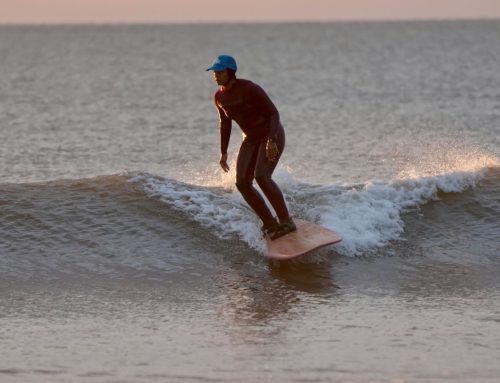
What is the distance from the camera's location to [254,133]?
10586 mm

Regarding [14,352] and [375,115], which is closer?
[14,352]

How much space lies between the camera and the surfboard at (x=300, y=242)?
1055 cm

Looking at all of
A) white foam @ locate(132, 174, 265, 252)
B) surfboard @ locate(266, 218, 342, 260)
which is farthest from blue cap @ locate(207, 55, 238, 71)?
white foam @ locate(132, 174, 265, 252)

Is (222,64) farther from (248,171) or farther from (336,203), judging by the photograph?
(336,203)

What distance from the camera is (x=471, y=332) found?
8367 mm

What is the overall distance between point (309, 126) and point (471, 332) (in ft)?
62.0

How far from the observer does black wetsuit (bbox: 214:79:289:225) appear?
1038 cm

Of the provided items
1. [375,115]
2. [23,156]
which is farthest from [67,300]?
[375,115]

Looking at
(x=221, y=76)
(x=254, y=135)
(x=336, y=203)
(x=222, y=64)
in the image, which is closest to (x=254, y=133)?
(x=254, y=135)

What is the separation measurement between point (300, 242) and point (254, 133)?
3.61 feet

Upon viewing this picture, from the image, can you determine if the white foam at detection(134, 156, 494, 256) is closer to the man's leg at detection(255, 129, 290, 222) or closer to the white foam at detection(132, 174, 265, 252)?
the white foam at detection(132, 174, 265, 252)

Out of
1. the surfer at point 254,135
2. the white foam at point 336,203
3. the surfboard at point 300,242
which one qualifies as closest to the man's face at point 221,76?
the surfer at point 254,135

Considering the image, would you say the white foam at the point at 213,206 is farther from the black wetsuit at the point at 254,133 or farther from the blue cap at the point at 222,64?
the blue cap at the point at 222,64

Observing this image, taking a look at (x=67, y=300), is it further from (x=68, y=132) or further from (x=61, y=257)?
(x=68, y=132)
